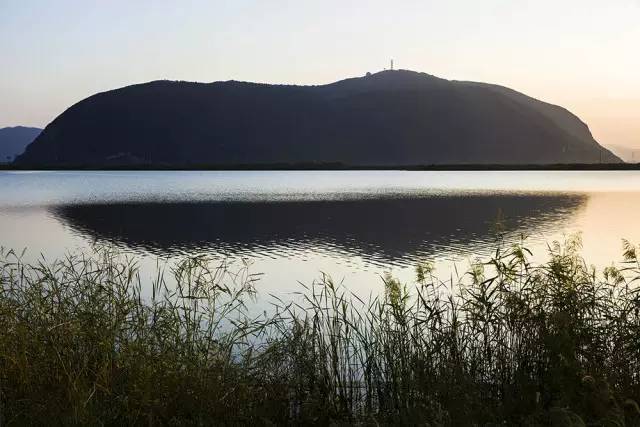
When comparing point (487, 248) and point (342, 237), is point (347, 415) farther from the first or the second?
point (342, 237)

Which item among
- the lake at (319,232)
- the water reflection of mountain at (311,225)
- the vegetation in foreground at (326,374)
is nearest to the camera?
the vegetation in foreground at (326,374)

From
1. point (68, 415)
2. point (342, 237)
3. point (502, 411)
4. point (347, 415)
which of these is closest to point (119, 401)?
point (68, 415)

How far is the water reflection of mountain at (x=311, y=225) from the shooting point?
122 feet

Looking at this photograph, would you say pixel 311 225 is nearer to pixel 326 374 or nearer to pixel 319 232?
pixel 319 232

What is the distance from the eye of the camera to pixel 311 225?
50000mm

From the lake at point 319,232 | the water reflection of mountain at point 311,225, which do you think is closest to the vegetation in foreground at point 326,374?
the lake at point 319,232

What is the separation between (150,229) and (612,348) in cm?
4028

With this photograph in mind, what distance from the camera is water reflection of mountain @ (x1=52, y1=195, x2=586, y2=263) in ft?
122

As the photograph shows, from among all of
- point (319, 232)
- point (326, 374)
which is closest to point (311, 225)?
point (319, 232)

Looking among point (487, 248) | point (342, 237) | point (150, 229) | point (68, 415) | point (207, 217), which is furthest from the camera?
point (207, 217)

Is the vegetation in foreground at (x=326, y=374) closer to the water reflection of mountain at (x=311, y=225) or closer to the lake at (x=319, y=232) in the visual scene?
the lake at (x=319, y=232)

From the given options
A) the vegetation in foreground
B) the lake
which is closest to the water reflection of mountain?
the lake

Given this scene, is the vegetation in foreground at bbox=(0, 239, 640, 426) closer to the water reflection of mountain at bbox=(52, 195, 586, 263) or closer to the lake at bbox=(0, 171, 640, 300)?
the lake at bbox=(0, 171, 640, 300)

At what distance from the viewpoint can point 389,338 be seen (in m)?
10.6
